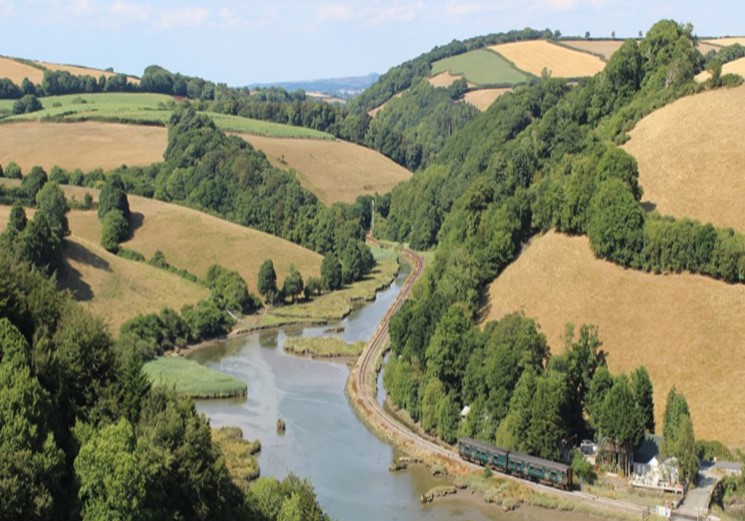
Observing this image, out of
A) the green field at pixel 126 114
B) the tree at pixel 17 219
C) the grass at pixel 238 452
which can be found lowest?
the grass at pixel 238 452

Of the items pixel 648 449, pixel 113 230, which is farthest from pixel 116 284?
pixel 648 449

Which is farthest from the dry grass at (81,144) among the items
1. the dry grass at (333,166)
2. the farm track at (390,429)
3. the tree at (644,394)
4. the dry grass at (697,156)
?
the tree at (644,394)

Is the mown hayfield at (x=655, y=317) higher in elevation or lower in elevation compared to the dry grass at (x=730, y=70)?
lower

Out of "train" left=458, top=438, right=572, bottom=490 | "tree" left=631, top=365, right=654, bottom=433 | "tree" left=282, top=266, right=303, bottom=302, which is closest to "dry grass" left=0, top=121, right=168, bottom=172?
"tree" left=282, top=266, right=303, bottom=302

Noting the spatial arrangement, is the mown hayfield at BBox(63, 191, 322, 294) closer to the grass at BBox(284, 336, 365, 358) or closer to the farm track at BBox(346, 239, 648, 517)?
the grass at BBox(284, 336, 365, 358)

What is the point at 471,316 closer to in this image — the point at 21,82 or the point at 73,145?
the point at 73,145

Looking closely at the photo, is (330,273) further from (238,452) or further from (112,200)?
(238,452)

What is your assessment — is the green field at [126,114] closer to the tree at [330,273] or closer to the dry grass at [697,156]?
the tree at [330,273]

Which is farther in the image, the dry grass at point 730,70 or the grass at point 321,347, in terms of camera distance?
the dry grass at point 730,70
